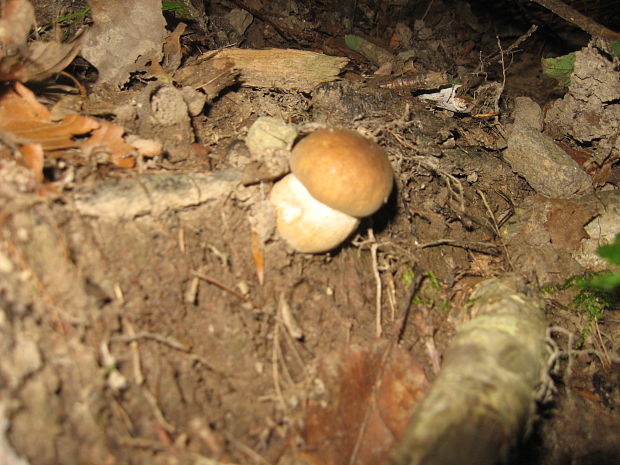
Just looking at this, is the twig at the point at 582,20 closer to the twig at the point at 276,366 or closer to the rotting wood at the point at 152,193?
the rotting wood at the point at 152,193

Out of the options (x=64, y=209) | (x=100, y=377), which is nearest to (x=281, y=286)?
(x=100, y=377)

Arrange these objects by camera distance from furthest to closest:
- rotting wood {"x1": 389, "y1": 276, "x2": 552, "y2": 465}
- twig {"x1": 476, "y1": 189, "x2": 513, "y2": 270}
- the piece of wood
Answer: the piece of wood → twig {"x1": 476, "y1": 189, "x2": 513, "y2": 270} → rotting wood {"x1": 389, "y1": 276, "x2": 552, "y2": 465}

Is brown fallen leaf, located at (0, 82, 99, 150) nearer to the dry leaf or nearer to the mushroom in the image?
the dry leaf

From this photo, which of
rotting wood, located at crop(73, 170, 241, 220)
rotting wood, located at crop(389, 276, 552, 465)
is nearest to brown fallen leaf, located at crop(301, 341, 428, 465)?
rotting wood, located at crop(389, 276, 552, 465)

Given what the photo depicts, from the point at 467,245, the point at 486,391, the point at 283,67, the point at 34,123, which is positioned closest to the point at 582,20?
the point at 467,245

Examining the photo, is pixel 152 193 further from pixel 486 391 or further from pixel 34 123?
pixel 486 391

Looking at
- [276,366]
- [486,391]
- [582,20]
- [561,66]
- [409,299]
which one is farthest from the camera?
[561,66]
